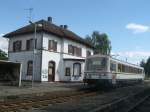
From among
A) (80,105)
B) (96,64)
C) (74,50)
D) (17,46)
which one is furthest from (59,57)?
(80,105)

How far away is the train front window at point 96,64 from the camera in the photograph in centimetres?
2711

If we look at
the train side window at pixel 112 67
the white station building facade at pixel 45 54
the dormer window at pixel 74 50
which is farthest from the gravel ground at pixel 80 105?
the dormer window at pixel 74 50

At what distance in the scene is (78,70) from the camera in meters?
43.6

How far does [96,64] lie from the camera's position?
2762cm

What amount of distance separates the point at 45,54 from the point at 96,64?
12.7 meters

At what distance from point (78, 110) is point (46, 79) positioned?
25171 millimetres

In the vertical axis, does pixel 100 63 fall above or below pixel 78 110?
above

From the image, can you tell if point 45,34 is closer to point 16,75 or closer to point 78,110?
point 16,75

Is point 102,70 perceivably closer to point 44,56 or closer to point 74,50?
point 44,56

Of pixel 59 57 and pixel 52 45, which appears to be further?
pixel 59 57

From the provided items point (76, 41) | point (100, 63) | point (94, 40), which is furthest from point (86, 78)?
point (94, 40)

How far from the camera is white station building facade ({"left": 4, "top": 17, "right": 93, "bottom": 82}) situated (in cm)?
3859

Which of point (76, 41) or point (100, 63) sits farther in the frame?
point (76, 41)

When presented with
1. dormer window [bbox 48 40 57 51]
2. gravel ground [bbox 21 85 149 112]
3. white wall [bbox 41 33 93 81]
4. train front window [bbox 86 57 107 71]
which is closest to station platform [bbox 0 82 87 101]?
train front window [bbox 86 57 107 71]
